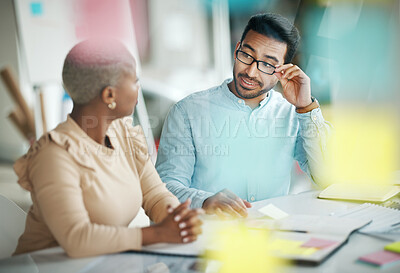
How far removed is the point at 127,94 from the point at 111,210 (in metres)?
0.28

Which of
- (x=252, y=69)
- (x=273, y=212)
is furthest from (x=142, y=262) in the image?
(x=252, y=69)

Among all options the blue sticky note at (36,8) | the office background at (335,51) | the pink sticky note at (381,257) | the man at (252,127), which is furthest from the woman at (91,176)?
the blue sticky note at (36,8)

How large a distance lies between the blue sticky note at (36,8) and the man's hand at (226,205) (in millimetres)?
1917

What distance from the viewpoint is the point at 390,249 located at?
35.6 inches

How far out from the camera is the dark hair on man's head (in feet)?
5.53

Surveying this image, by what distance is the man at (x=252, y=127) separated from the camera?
5.44 ft

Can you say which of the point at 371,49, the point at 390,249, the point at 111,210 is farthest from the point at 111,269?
the point at 371,49

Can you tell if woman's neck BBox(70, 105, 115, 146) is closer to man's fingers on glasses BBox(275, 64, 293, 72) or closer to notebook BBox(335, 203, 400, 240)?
notebook BBox(335, 203, 400, 240)

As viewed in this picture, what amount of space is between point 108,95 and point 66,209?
0.28m

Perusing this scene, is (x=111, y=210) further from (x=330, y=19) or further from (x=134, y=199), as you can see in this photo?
(x=330, y=19)

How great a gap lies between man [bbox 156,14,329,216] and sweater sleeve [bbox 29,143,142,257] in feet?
2.20

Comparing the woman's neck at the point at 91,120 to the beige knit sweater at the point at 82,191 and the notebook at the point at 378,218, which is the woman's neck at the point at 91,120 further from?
the notebook at the point at 378,218

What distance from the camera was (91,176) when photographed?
955mm

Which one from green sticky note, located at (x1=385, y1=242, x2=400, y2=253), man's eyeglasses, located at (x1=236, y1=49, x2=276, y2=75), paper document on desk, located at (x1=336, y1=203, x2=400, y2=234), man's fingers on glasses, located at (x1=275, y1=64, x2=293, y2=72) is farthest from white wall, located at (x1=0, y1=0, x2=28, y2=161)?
green sticky note, located at (x1=385, y1=242, x2=400, y2=253)
